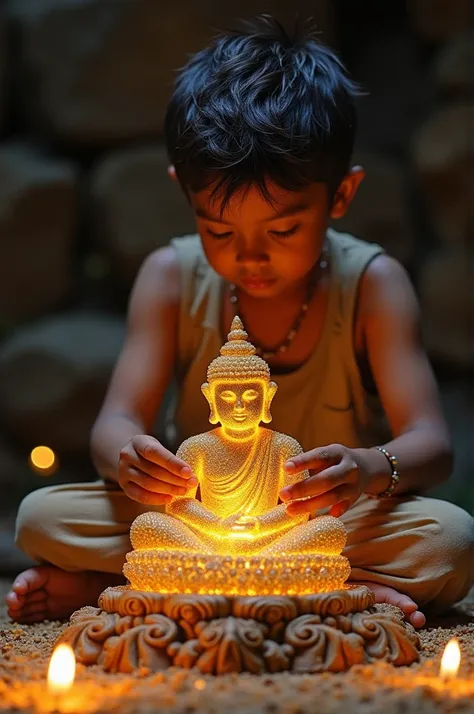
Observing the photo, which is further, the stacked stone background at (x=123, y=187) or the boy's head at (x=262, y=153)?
the stacked stone background at (x=123, y=187)

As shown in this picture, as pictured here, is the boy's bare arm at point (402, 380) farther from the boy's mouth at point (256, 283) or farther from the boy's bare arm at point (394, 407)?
the boy's mouth at point (256, 283)

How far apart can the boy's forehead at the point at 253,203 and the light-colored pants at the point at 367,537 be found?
1.94ft

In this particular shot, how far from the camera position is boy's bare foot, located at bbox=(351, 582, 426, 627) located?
6.09 ft

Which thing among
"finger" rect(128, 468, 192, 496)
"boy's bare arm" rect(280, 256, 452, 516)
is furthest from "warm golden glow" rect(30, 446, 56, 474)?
"finger" rect(128, 468, 192, 496)

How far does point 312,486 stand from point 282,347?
60cm

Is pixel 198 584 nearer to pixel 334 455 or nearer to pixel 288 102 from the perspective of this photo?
pixel 334 455

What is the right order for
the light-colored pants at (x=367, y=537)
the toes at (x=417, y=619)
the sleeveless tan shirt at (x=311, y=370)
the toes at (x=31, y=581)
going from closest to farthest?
the toes at (x=417, y=619), the light-colored pants at (x=367, y=537), the toes at (x=31, y=581), the sleeveless tan shirt at (x=311, y=370)

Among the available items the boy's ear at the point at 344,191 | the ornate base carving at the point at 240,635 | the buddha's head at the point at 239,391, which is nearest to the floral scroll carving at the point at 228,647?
the ornate base carving at the point at 240,635

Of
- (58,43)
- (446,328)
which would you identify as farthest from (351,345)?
(58,43)

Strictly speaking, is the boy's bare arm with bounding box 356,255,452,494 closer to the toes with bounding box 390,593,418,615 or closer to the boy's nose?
the toes with bounding box 390,593,418,615

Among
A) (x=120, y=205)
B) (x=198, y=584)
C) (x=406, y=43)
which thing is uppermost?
(x=406, y=43)

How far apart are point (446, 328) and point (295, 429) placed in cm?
131

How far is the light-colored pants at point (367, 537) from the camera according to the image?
77.5 inches

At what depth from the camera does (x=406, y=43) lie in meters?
3.57
